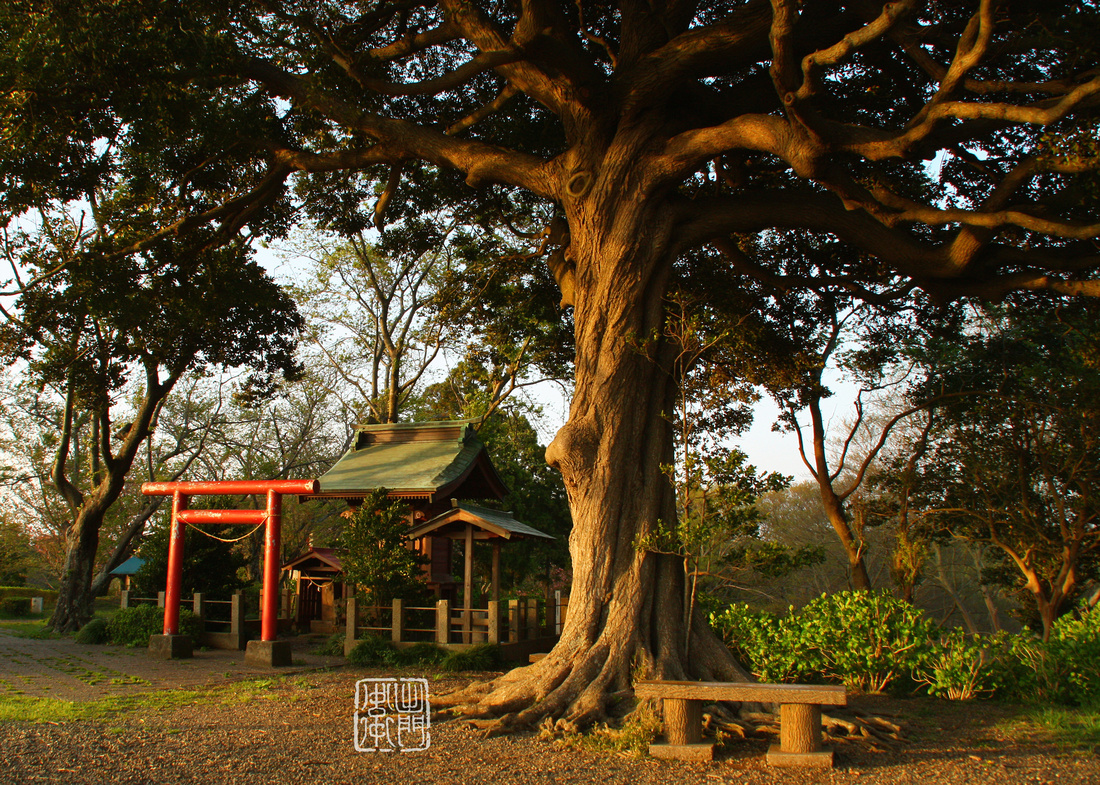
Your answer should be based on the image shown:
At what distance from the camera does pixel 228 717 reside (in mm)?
7379

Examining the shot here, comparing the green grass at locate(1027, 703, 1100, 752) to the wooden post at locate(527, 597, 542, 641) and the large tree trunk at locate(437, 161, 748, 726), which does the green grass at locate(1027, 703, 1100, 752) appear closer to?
the large tree trunk at locate(437, 161, 748, 726)

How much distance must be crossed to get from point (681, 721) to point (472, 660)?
6656 mm

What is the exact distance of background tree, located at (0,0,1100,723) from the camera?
296 inches

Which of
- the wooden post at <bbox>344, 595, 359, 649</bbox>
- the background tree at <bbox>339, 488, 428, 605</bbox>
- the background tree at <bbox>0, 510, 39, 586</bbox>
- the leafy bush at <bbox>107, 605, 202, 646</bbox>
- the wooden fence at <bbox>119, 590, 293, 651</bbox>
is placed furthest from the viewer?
the background tree at <bbox>0, 510, 39, 586</bbox>

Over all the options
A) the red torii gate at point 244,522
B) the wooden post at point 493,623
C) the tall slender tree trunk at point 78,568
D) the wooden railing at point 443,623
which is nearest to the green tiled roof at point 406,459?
the wooden railing at point 443,623

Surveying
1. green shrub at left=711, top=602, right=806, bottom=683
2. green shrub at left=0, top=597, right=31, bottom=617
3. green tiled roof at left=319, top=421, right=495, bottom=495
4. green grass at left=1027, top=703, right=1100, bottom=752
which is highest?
green tiled roof at left=319, top=421, right=495, bottom=495

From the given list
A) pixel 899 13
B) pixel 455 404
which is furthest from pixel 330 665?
pixel 455 404

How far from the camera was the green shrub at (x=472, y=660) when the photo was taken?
12.2m

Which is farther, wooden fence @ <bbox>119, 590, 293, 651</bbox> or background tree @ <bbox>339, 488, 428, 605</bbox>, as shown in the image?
background tree @ <bbox>339, 488, 428, 605</bbox>

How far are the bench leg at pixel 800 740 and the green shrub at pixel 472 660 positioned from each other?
276 inches

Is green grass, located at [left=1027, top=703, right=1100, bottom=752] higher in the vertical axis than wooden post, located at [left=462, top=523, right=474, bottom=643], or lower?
lower

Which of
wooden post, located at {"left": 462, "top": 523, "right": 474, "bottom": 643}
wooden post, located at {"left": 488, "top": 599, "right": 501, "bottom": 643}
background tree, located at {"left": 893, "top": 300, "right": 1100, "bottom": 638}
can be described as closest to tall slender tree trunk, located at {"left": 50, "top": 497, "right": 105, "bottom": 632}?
wooden post, located at {"left": 462, "top": 523, "right": 474, "bottom": 643}

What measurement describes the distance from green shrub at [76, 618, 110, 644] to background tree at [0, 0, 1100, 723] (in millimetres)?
8272

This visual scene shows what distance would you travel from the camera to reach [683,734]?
6.27 metres
